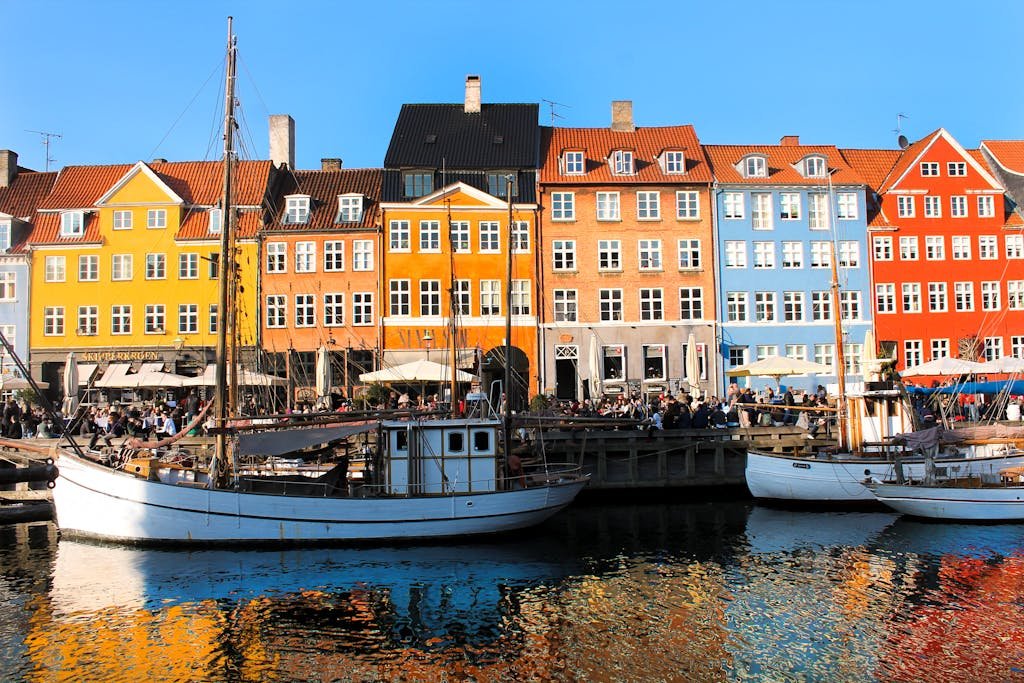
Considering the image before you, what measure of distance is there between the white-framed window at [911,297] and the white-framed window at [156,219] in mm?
37434

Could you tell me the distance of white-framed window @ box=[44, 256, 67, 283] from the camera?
4369 cm

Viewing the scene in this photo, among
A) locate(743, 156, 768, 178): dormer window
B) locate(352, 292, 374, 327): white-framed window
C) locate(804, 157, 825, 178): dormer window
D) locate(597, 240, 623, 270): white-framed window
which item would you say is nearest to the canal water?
locate(352, 292, 374, 327): white-framed window

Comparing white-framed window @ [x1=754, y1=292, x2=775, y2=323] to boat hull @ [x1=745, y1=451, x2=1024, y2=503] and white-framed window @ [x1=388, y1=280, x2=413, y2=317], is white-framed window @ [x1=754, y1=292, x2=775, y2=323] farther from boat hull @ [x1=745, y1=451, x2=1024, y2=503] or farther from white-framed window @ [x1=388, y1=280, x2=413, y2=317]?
boat hull @ [x1=745, y1=451, x2=1024, y2=503]

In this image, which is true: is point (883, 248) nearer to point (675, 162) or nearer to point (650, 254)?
point (675, 162)

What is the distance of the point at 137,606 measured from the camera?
55.7 feet

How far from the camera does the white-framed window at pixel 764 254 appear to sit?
1752 inches

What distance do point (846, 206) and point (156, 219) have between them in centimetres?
3484

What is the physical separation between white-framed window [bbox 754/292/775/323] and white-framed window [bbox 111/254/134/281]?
3103 centimetres

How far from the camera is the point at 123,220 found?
144 ft

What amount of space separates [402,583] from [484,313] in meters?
25.0

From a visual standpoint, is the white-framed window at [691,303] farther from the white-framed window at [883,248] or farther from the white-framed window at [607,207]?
the white-framed window at [883,248]

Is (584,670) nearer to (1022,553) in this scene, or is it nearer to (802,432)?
(1022,553)

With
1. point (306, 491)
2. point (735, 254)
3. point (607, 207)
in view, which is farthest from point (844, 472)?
point (607, 207)

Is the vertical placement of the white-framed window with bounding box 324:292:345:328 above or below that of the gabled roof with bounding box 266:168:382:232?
below
